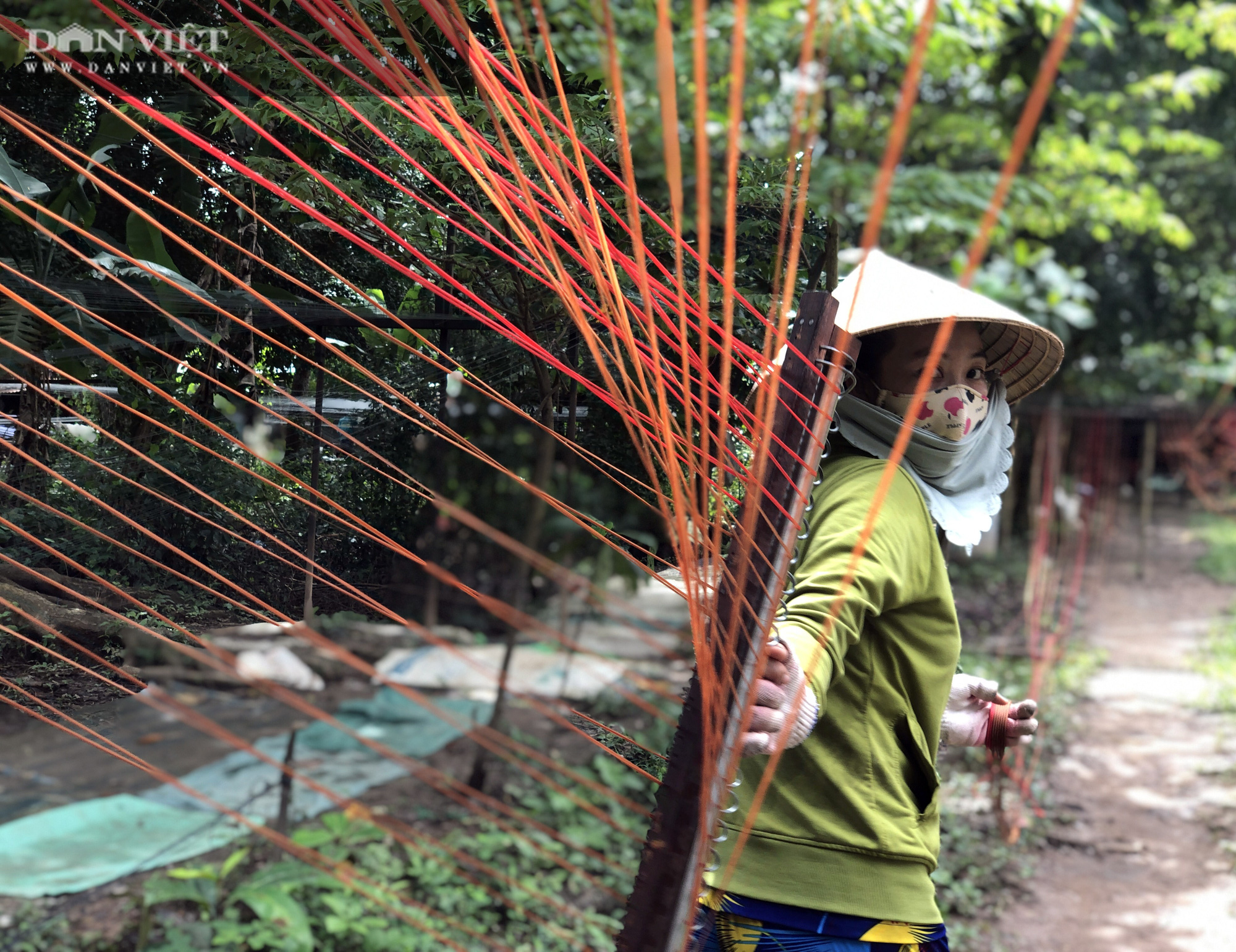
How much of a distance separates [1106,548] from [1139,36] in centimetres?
655

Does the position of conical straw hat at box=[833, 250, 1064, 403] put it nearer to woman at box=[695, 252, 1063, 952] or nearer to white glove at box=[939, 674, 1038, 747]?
woman at box=[695, 252, 1063, 952]

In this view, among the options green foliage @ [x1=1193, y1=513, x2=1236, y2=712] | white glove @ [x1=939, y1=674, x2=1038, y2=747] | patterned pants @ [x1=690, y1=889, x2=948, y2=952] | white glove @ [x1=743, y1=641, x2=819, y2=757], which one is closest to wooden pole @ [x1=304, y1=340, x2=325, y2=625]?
white glove @ [x1=743, y1=641, x2=819, y2=757]

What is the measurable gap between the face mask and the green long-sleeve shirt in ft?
0.34

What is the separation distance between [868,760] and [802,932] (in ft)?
0.75

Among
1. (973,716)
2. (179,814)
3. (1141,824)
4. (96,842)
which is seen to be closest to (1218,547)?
(1141,824)

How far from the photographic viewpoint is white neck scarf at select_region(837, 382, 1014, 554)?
120 cm

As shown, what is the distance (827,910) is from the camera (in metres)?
1.15

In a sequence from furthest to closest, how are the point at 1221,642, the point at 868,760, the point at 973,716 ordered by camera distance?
1. the point at 1221,642
2. the point at 973,716
3. the point at 868,760

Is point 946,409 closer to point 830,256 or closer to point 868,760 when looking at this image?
point 830,256

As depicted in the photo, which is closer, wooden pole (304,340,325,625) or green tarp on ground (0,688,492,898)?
wooden pole (304,340,325,625)

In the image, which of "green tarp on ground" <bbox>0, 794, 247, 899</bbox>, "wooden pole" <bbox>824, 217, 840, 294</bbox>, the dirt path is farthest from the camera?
the dirt path

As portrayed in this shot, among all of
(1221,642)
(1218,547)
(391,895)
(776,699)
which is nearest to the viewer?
(776,699)

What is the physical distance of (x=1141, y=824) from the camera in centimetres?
436

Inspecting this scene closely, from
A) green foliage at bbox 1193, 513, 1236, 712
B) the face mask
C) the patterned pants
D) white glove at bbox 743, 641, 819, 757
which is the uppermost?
the face mask
